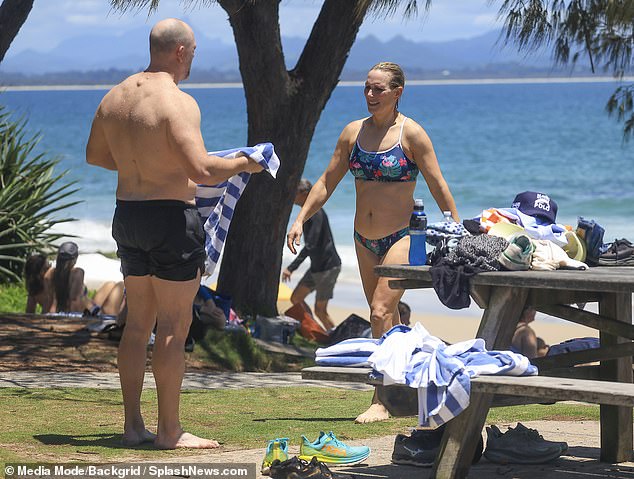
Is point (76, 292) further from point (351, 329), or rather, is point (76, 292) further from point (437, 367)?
point (437, 367)

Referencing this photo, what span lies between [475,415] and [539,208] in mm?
1157

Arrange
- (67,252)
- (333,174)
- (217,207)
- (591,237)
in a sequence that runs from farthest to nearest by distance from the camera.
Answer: (67,252) → (333,174) → (217,207) → (591,237)

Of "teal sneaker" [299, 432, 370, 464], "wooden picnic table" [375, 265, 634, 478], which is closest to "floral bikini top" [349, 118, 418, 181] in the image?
"wooden picnic table" [375, 265, 634, 478]

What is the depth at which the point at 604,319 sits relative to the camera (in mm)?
4621

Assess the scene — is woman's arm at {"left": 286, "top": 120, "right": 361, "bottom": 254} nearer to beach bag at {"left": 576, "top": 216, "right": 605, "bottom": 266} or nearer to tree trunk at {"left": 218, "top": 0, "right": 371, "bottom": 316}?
beach bag at {"left": 576, "top": 216, "right": 605, "bottom": 266}

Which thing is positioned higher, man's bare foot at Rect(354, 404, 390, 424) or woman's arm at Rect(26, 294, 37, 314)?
man's bare foot at Rect(354, 404, 390, 424)

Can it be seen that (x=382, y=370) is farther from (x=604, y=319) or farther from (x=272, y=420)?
(x=272, y=420)

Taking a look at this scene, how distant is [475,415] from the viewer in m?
4.16

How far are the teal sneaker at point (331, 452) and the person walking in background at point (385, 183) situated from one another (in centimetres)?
110

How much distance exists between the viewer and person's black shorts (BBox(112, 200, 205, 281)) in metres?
4.62

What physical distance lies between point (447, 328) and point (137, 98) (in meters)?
9.23

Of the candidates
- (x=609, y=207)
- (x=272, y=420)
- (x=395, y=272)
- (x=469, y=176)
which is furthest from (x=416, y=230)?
(x=469, y=176)

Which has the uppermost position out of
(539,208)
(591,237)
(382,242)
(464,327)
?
(539,208)

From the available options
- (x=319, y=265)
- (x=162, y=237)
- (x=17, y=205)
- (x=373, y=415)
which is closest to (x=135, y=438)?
(x=162, y=237)
